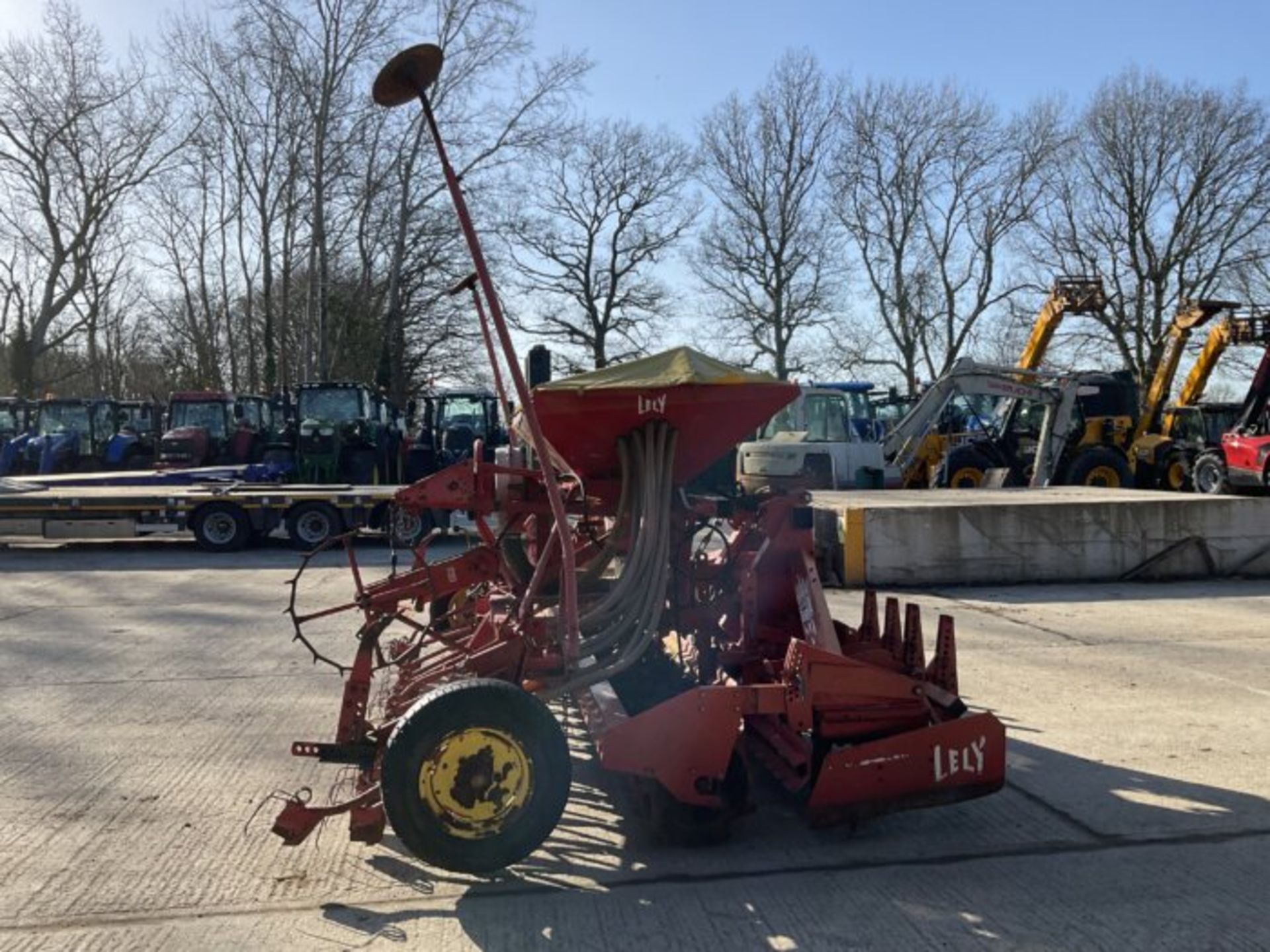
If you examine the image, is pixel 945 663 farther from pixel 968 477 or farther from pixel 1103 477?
pixel 1103 477

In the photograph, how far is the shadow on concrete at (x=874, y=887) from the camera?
386 cm

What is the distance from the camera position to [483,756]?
4168mm

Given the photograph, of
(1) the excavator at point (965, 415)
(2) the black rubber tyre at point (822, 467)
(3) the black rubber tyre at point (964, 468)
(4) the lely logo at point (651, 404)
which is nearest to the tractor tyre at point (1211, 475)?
(1) the excavator at point (965, 415)

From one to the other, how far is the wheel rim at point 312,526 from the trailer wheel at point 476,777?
13.2 meters

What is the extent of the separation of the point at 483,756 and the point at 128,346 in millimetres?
68577

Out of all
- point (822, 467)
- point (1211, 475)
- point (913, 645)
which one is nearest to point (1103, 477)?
point (1211, 475)

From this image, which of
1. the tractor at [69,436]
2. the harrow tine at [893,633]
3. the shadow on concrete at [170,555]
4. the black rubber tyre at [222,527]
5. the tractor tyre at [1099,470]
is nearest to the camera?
the harrow tine at [893,633]

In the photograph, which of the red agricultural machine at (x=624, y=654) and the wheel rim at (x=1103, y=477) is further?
the wheel rim at (x=1103, y=477)

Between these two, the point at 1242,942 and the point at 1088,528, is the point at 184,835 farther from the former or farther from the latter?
the point at 1088,528

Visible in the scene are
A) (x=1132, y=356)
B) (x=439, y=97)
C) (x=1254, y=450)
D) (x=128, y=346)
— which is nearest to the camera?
(x=1254, y=450)

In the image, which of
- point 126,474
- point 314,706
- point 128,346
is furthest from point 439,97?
point 128,346

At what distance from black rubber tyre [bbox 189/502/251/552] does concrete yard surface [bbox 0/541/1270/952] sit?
853 centimetres

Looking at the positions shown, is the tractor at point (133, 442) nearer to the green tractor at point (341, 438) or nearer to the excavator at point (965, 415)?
Result: the green tractor at point (341, 438)

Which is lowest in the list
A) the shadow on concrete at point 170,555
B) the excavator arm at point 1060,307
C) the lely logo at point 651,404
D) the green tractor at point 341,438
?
the shadow on concrete at point 170,555
